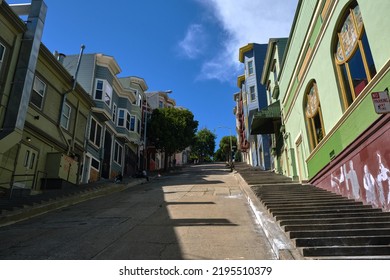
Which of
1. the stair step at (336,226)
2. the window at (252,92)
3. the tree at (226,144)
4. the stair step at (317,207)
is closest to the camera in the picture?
the stair step at (336,226)

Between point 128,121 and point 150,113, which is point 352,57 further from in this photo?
point 150,113

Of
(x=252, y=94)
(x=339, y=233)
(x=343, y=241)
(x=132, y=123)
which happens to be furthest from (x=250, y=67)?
(x=343, y=241)

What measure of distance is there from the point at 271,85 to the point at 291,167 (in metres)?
9.92

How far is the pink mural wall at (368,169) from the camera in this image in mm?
7641

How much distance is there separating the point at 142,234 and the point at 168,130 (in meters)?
32.8

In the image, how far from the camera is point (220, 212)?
1072 centimetres

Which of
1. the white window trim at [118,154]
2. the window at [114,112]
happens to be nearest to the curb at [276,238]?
the white window trim at [118,154]

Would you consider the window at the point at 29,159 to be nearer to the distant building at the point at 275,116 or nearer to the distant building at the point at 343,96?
the distant building at the point at 343,96

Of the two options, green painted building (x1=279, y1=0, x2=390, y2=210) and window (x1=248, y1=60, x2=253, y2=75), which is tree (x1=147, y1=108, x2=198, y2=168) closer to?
window (x1=248, y1=60, x2=253, y2=75)

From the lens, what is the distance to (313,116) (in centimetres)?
1501

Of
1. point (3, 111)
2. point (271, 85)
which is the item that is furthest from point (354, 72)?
point (271, 85)

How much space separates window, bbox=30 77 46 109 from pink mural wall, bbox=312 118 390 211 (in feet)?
51.5

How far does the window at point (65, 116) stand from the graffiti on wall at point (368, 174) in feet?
55.2

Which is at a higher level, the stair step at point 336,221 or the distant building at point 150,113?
the distant building at point 150,113
